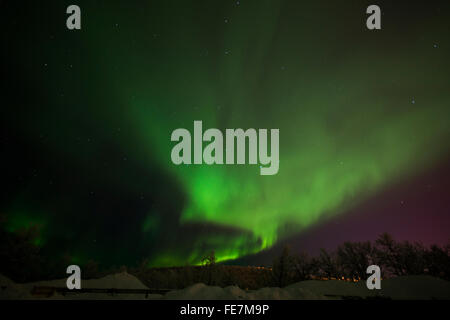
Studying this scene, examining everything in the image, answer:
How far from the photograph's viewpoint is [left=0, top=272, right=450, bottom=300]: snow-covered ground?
42.6 feet

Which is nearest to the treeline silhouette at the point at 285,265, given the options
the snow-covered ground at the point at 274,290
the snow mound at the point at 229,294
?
the snow-covered ground at the point at 274,290

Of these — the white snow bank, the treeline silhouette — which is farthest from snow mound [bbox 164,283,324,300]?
the treeline silhouette

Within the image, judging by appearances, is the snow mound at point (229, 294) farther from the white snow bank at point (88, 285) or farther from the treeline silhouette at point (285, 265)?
the treeline silhouette at point (285, 265)

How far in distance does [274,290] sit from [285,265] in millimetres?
15781

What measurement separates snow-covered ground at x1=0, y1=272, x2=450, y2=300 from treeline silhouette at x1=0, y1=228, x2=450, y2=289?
17.8ft

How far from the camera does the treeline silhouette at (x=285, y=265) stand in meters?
27.0

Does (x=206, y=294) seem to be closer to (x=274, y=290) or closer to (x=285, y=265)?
(x=274, y=290)

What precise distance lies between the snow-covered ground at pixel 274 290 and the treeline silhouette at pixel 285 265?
5423 millimetres

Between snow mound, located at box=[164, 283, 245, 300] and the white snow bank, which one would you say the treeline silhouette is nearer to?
the white snow bank
